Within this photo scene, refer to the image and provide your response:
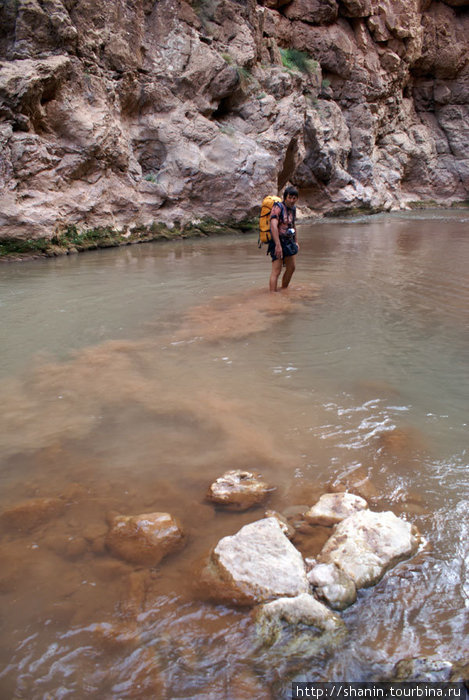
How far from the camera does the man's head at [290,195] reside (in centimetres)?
583

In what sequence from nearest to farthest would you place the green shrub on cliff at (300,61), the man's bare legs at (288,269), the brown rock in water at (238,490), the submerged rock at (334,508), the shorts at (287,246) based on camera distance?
the submerged rock at (334,508), the brown rock in water at (238,490), the shorts at (287,246), the man's bare legs at (288,269), the green shrub on cliff at (300,61)

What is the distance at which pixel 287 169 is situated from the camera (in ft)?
57.6

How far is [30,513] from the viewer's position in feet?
6.50

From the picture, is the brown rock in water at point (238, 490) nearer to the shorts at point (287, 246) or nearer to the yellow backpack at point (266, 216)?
the shorts at point (287, 246)

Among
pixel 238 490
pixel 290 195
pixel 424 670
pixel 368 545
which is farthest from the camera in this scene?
pixel 290 195

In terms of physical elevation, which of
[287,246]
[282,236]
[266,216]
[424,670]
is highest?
[266,216]

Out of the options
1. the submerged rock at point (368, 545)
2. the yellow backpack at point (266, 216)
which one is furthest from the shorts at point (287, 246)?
the submerged rock at point (368, 545)

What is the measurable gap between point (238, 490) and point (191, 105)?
49.4ft

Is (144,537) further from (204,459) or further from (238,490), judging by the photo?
(204,459)

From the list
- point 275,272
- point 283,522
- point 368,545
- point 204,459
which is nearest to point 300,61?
point 275,272

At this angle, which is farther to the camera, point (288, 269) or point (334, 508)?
point (288, 269)

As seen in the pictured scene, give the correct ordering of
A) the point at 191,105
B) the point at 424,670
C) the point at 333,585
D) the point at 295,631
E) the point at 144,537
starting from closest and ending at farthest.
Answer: the point at 424,670 < the point at 295,631 < the point at 333,585 < the point at 144,537 < the point at 191,105

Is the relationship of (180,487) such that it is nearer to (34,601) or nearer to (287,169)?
(34,601)

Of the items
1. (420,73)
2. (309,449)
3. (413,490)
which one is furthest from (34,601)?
(420,73)
